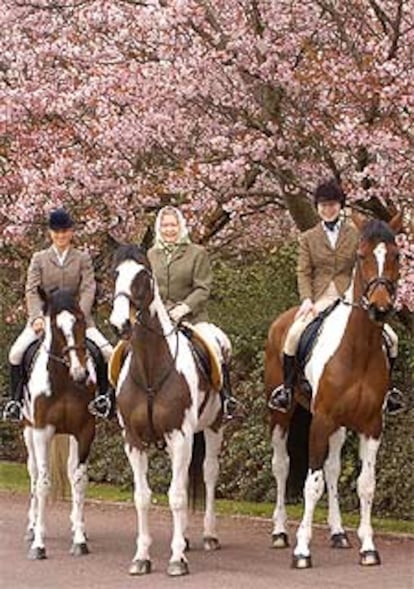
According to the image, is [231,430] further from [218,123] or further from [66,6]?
[66,6]

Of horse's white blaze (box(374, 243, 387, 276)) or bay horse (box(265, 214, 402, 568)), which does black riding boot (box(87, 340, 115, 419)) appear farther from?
horse's white blaze (box(374, 243, 387, 276))

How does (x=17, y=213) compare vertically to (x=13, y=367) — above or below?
above

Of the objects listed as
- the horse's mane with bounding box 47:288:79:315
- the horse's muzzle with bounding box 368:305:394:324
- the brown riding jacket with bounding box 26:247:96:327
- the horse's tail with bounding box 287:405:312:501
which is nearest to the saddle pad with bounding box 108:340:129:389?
the horse's mane with bounding box 47:288:79:315

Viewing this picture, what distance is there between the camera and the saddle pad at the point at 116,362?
1269cm

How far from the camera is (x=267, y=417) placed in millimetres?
16812

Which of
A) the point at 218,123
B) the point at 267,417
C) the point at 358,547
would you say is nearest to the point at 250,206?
the point at 218,123

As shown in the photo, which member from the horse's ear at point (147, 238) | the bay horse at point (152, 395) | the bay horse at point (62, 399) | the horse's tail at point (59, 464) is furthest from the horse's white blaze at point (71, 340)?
the horse's ear at point (147, 238)

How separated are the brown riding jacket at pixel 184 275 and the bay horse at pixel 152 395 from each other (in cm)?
63

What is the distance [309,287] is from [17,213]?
5.85m

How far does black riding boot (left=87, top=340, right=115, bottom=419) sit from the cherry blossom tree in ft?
9.14

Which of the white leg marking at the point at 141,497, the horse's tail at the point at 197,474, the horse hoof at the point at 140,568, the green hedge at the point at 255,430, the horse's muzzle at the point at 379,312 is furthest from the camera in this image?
the green hedge at the point at 255,430

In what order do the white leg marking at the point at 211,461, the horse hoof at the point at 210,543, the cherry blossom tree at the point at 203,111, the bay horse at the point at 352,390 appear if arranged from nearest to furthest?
the bay horse at the point at 352,390 → the horse hoof at the point at 210,543 → the white leg marking at the point at 211,461 → the cherry blossom tree at the point at 203,111

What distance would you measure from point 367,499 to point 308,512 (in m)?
0.50

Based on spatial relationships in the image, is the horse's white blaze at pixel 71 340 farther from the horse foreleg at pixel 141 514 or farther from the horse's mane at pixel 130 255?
the horse's mane at pixel 130 255
